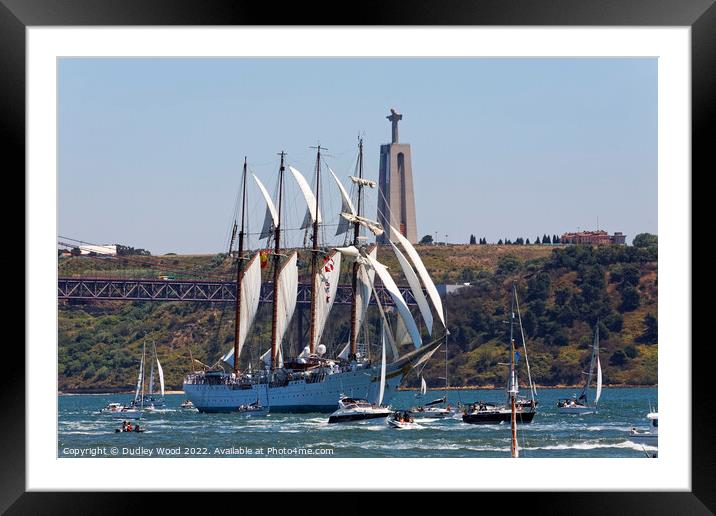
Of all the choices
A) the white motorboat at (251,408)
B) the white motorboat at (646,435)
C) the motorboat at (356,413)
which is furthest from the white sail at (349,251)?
the white motorboat at (646,435)

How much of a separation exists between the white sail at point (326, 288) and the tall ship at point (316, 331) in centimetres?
3

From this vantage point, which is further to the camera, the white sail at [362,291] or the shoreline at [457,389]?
the shoreline at [457,389]

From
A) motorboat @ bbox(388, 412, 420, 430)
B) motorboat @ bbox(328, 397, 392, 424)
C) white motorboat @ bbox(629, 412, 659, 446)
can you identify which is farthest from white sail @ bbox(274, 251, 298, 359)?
white motorboat @ bbox(629, 412, 659, 446)

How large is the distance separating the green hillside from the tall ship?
11.7m

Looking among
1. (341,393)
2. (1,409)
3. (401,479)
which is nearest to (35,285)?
(1,409)

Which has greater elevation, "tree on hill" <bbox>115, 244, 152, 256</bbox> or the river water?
"tree on hill" <bbox>115, 244, 152, 256</bbox>

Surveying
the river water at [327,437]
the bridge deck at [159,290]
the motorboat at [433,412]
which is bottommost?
the motorboat at [433,412]

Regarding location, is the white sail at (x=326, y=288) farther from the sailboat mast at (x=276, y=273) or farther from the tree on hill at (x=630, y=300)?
the tree on hill at (x=630, y=300)

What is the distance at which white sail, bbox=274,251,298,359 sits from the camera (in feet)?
136

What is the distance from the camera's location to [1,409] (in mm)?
12188

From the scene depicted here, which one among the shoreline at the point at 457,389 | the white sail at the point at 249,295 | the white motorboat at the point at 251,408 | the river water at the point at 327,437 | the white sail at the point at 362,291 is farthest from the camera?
the shoreline at the point at 457,389

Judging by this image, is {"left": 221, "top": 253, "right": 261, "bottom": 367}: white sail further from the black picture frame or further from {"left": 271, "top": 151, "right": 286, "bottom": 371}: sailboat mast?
the black picture frame
